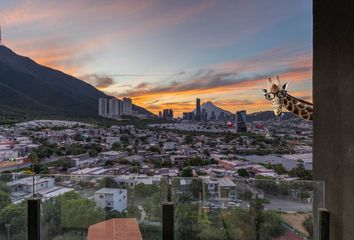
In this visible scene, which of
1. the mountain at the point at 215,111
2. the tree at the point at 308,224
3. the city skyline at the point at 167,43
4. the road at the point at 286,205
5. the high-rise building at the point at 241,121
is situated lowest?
the tree at the point at 308,224

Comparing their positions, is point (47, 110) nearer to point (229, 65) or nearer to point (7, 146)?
point (7, 146)

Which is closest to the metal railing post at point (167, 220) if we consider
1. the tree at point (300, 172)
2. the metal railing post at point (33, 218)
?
the metal railing post at point (33, 218)

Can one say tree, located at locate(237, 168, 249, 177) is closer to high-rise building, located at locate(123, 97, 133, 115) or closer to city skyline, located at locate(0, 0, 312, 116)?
city skyline, located at locate(0, 0, 312, 116)

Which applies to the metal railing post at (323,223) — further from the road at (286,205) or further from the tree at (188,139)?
the tree at (188,139)

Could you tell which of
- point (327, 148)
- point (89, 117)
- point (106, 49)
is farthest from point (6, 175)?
point (327, 148)

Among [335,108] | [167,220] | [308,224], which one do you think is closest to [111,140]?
[167,220]

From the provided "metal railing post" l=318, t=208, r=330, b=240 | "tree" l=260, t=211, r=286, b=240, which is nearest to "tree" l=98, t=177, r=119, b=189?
"tree" l=260, t=211, r=286, b=240
